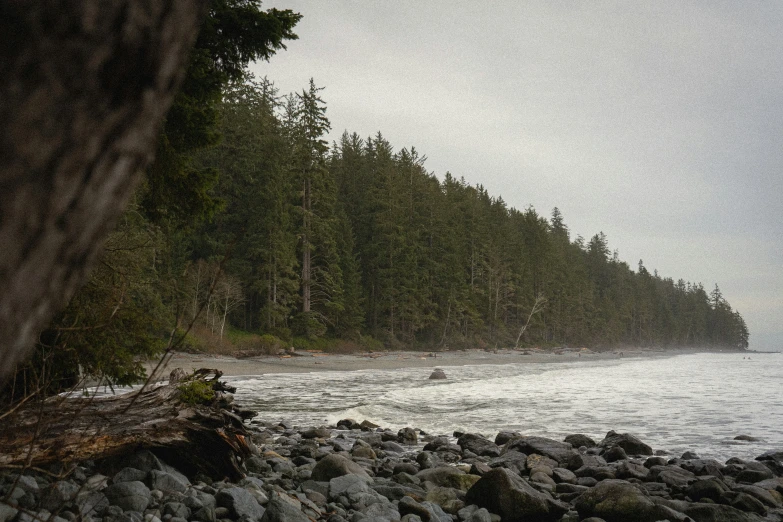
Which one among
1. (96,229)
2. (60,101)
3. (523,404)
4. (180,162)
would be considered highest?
(180,162)

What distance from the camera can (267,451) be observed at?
6.95 m

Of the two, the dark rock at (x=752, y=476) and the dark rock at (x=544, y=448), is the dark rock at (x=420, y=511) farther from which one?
the dark rock at (x=752, y=476)

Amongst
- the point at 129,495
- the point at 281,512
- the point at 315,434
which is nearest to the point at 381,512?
the point at 281,512

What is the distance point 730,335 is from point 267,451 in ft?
529

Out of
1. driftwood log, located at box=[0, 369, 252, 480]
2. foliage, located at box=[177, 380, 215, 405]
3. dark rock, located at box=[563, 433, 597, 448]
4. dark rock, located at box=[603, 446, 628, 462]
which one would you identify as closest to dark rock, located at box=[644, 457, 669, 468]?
dark rock, located at box=[603, 446, 628, 462]

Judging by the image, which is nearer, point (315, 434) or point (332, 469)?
point (332, 469)

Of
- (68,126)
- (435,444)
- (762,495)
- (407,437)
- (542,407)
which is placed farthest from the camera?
(542,407)

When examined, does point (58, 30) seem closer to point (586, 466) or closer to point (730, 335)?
point (586, 466)

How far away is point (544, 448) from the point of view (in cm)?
810

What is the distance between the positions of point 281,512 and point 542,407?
451 inches

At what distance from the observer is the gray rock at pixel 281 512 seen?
3.97 metres

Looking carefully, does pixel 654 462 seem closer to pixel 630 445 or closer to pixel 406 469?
pixel 630 445

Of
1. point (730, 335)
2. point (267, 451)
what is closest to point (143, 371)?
point (267, 451)

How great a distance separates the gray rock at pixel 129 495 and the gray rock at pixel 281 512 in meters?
0.83
